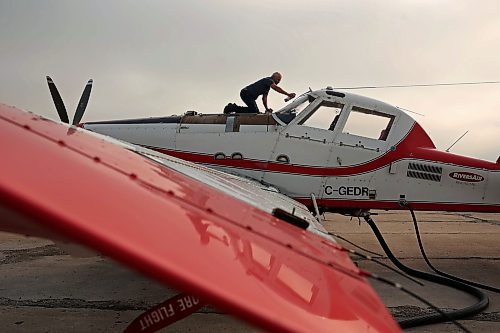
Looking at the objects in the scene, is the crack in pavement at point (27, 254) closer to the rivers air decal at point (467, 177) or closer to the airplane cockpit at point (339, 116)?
the airplane cockpit at point (339, 116)

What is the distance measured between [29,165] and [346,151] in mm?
6092

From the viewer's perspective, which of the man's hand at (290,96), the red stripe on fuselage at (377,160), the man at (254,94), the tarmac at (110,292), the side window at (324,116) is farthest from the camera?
the man's hand at (290,96)

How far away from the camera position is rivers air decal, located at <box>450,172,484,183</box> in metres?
7.36

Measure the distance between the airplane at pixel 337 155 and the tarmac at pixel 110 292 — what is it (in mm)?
1249

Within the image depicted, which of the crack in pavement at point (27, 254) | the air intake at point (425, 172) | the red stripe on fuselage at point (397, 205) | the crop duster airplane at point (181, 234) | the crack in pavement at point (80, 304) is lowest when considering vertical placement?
the crack in pavement at point (27, 254)

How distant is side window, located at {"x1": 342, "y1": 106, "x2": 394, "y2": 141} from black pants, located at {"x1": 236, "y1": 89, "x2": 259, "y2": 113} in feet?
5.30

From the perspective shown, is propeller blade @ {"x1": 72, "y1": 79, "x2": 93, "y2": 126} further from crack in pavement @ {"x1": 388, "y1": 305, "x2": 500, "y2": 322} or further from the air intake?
crack in pavement @ {"x1": 388, "y1": 305, "x2": 500, "y2": 322}

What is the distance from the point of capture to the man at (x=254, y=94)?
7844mm

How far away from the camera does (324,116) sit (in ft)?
24.0

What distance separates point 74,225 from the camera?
3.95 ft

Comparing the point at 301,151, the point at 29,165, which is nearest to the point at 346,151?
the point at 301,151

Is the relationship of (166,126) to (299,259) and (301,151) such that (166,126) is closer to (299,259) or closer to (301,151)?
(301,151)

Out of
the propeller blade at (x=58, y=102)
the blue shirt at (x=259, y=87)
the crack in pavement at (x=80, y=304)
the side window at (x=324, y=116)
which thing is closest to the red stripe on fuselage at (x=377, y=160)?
the side window at (x=324, y=116)

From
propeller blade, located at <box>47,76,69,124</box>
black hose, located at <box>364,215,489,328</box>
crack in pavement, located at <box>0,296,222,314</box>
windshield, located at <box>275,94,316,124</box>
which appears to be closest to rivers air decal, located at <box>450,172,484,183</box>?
black hose, located at <box>364,215,489,328</box>
